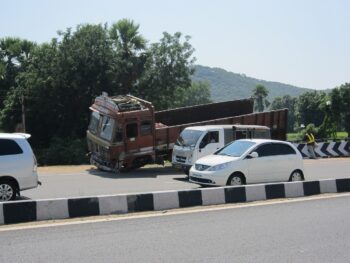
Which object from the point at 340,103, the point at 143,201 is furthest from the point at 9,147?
the point at 340,103

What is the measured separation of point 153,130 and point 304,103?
100 m

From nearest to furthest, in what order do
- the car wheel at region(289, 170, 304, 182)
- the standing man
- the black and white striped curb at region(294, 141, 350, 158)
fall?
the car wheel at region(289, 170, 304, 182) → the standing man → the black and white striped curb at region(294, 141, 350, 158)

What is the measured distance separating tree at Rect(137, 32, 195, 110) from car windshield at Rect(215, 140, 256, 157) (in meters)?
27.7

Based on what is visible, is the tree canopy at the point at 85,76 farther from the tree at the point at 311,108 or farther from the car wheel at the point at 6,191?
the tree at the point at 311,108

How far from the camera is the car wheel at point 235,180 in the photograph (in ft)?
46.2

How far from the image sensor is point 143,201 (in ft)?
34.3

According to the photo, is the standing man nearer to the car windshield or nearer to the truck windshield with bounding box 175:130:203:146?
the truck windshield with bounding box 175:130:203:146

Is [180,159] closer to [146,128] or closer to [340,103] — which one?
[146,128]

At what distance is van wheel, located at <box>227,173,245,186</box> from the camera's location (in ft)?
46.2

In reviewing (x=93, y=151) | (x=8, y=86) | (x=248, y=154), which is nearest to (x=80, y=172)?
(x=93, y=151)

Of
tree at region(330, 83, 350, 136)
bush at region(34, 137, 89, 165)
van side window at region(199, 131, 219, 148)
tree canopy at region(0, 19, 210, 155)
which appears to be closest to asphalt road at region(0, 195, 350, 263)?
van side window at region(199, 131, 219, 148)

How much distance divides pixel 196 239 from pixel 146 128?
45.4 ft

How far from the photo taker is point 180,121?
1038 inches

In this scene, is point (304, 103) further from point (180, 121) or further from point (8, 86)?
point (180, 121)
